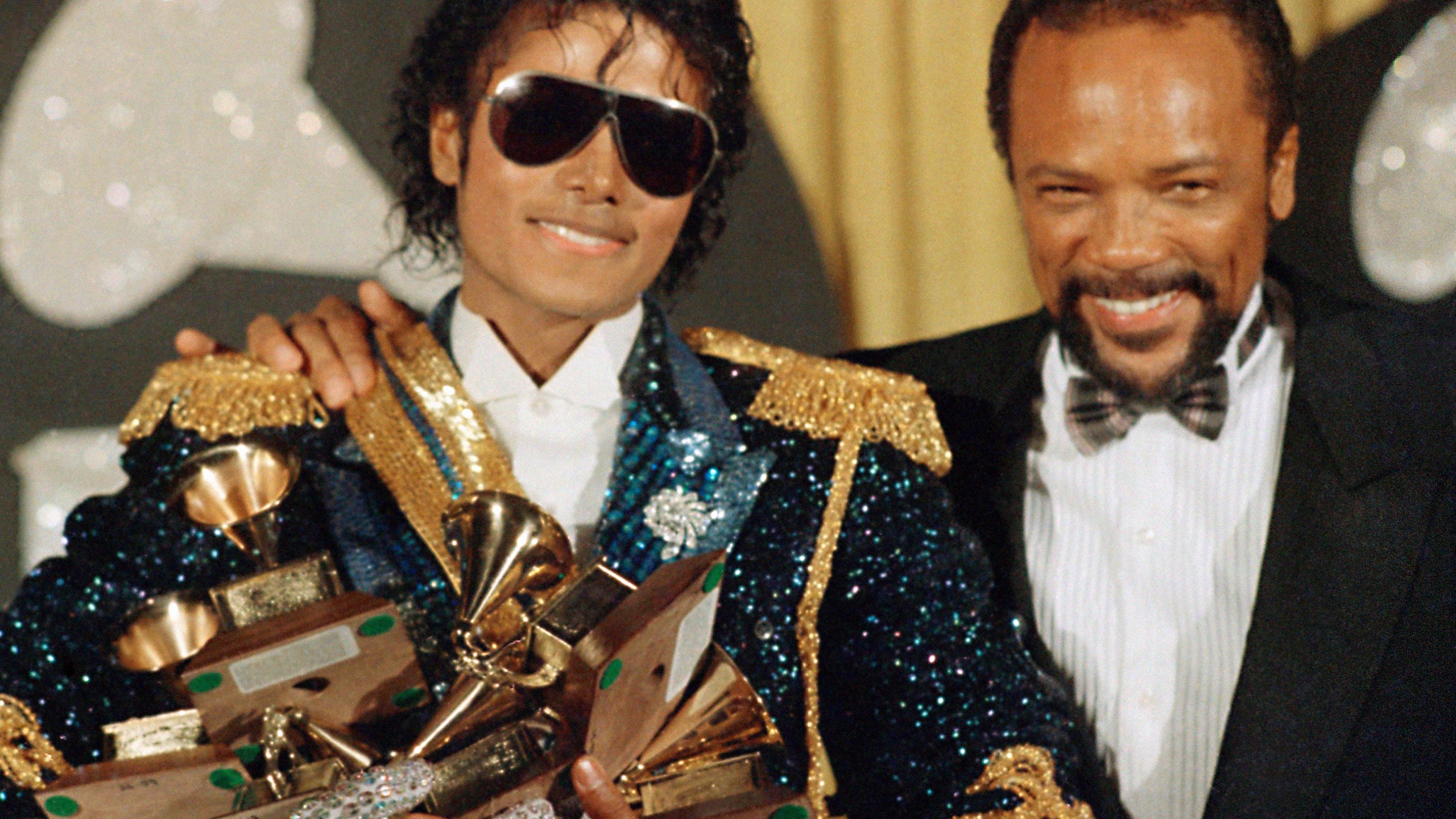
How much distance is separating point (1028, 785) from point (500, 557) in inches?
23.4

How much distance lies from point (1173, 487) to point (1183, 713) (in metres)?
0.26

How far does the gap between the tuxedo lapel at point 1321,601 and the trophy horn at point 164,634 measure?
3.42 ft

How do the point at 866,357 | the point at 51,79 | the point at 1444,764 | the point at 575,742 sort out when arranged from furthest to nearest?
the point at 51,79
the point at 866,357
the point at 1444,764
the point at 575,742

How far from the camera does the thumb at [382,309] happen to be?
1615mm

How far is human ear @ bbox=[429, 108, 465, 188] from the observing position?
1.58m

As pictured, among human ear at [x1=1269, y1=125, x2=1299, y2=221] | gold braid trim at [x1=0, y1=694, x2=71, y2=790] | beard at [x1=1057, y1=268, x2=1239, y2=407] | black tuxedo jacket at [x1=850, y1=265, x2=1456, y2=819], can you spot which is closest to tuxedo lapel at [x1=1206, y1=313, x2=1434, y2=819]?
black tuxedo jacket at [x1=850, y1=265, x2=1456, y2=819]

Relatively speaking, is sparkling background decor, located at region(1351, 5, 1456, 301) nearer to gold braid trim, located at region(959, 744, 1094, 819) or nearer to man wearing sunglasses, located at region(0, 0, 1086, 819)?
man wearing sunglasses, located at region(0, 0, 1086, 819)

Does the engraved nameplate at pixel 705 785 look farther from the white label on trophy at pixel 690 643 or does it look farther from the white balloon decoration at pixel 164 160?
the white balloon decoration at pixel 164 160

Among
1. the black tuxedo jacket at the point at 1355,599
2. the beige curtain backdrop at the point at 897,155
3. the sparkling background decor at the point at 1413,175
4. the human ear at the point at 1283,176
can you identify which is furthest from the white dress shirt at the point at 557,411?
the sparkling background decor at the point at 1413,175

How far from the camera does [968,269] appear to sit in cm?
210

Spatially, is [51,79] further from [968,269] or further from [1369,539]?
[1369,539]

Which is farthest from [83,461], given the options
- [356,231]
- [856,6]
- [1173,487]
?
[1173,487]

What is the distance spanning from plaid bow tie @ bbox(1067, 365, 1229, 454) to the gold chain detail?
1.22 feet

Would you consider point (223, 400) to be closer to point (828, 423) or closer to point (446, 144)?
point (446, 144)
